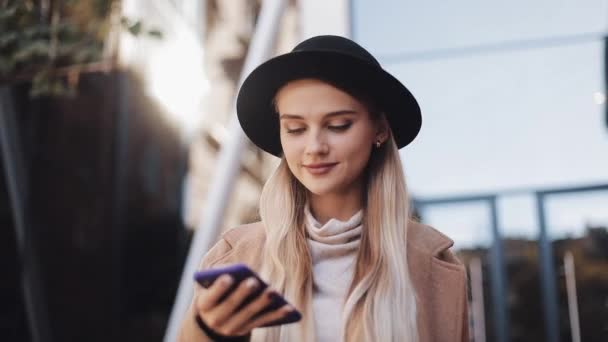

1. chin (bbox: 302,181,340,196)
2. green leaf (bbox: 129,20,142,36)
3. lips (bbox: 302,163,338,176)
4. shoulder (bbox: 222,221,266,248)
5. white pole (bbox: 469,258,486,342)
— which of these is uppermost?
green leaf (bbox: 129,20,142,36)

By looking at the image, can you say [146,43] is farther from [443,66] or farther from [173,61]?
[443,66]

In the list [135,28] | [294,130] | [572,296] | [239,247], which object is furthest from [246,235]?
[572,296]

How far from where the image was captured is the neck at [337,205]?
1.86m

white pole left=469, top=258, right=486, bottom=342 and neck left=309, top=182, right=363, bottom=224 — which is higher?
neck left=309, top=182, right=363, bottom=224

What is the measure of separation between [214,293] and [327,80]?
0.65 m

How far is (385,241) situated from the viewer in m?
1.81

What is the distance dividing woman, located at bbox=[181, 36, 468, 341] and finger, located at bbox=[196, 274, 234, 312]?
15cm

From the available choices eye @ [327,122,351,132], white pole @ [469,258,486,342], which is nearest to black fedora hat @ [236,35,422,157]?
eye @ [327,122,351,132]

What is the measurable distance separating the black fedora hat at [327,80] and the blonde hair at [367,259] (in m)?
0.09

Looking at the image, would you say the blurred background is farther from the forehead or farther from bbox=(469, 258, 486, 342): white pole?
the forehead

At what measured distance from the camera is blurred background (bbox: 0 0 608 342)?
5.57m

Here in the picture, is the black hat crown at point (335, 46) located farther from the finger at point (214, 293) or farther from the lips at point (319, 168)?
the finger at point (214, 293)

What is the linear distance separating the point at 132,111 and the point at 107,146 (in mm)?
475

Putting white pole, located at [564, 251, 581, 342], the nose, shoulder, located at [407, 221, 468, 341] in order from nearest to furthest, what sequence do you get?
the nose
shoulder, located at [407, 221, 468, 341]
white pole, located at [564, 251, 581, 342]
